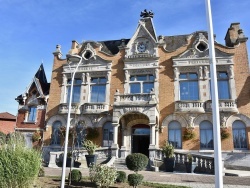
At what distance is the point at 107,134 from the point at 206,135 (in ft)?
29.5

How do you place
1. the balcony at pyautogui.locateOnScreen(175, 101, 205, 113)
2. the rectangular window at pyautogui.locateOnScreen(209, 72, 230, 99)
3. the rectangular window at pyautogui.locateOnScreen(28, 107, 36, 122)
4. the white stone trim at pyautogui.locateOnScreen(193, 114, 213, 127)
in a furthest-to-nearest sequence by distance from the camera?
1. the rectangular window at pyautogui.locateOnScreen(28, 107, 36, 122)
2. the rectangular window at pyautogui.locateOnScreen(209, 72, 230, 99)
3. the balcony at pyautogui.locateOnScreen(175, 101, 205, 113)
4. the white stone trim at pyautogui.locateOnScreen(193, 114, 213, 127)

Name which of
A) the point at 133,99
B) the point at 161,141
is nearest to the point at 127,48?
the point at 133,99

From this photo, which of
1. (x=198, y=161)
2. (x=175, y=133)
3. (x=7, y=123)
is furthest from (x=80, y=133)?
(x=7, y=123)

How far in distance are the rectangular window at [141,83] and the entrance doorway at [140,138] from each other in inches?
139

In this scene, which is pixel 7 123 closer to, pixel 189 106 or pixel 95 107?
pixel 95 107

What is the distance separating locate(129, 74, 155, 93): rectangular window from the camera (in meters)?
23.6

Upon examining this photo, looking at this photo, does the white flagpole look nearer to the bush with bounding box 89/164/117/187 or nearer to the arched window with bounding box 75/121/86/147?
the bush with bounding box 89/164/117/187

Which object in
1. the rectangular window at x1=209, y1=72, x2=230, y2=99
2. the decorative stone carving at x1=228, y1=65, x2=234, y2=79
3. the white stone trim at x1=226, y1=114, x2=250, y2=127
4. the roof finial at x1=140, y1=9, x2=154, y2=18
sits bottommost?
the white stone trim at x1=226, y1=114, x2=250, y2=127

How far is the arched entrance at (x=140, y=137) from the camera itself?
2280 centimetres

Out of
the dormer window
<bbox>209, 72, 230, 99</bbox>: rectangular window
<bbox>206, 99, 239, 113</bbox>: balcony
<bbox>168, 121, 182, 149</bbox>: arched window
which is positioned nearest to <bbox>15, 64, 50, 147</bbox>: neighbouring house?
<bbox>168, 121, 182, 149</bbox>: arched window

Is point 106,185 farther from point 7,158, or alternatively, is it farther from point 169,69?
point 169,69

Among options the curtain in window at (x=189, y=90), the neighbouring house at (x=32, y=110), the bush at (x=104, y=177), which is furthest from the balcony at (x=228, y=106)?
the neighbouring house at (x=32, y=110)

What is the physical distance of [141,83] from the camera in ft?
78.3

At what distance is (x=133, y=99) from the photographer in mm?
20922
